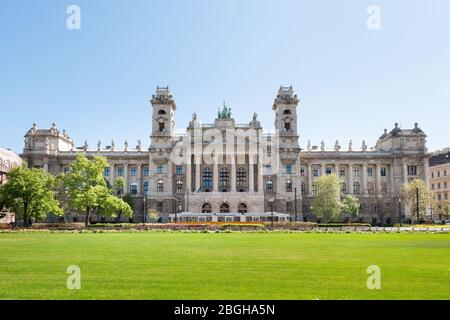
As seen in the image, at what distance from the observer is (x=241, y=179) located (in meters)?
104

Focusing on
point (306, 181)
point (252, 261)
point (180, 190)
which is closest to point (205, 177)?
point (180, 190)

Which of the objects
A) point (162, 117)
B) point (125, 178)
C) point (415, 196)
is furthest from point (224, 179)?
point (415, 196)

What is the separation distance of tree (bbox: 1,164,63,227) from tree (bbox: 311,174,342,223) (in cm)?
5117

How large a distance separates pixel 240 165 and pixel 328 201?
83.1 ft

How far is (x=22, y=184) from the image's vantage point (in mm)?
65500

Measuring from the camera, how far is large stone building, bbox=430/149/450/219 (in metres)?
119

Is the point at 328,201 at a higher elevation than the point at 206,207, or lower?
higher

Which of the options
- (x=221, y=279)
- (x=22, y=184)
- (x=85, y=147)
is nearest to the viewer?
(x=221, y=279)

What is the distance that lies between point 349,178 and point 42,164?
77.9m

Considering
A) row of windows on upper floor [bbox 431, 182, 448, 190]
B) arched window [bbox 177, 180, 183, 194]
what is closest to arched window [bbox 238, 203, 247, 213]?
arched window [bbox 177, 180, 183, 194]

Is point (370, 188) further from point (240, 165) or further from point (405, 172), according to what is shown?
point (240, 165)

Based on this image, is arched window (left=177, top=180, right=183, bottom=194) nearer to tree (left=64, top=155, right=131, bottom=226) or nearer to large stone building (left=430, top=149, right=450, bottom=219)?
tree (left=64, top=155, right=131, bottom=226)

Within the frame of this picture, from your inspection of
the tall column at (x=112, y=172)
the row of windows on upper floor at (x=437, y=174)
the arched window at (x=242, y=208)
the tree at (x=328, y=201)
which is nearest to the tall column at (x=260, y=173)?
the arched window at (x=242, y=208)
